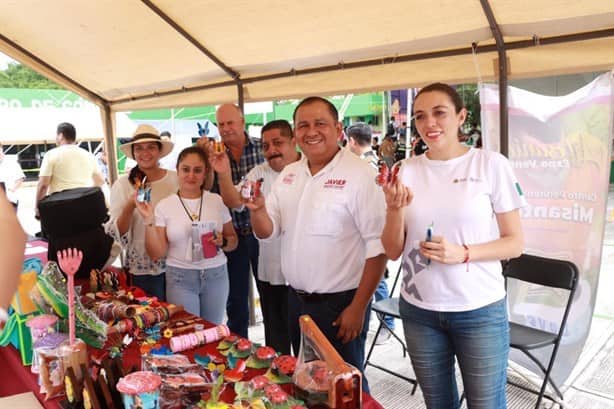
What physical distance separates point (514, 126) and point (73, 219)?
236 cm

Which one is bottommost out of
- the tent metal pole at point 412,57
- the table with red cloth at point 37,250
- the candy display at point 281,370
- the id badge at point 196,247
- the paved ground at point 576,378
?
the paved ground at point 576,378

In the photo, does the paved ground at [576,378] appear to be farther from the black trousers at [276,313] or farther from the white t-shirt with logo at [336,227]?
the white t-shirt with logo at [336,227]

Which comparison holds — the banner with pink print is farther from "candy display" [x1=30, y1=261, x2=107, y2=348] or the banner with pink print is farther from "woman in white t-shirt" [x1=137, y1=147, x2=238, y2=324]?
"candy display" [x1=30, y1=261, x2=107, y2=348]

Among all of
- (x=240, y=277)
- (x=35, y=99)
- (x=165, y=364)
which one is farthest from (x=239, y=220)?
(x=35, y=99)

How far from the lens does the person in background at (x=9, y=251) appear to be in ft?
1.88

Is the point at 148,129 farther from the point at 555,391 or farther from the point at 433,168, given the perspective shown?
the point at 555,391

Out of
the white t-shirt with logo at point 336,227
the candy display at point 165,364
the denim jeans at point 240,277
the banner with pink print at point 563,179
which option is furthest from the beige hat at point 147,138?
the banner with pink print at point 563,179

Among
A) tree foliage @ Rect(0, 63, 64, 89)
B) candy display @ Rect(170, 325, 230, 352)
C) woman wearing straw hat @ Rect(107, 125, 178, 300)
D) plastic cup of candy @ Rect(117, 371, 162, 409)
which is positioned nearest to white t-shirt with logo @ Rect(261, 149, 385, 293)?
candy display @ Rect(170, 325, 230, 352)

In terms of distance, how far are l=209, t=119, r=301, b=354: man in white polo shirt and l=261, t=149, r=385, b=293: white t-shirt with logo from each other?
0.60m

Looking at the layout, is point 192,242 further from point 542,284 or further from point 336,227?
point 542,284

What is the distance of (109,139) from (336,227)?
375cm

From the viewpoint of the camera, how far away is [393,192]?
4.68 ft

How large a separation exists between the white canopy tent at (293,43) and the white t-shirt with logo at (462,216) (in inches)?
35.5

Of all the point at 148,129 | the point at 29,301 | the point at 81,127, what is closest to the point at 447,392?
the point at 29,301
